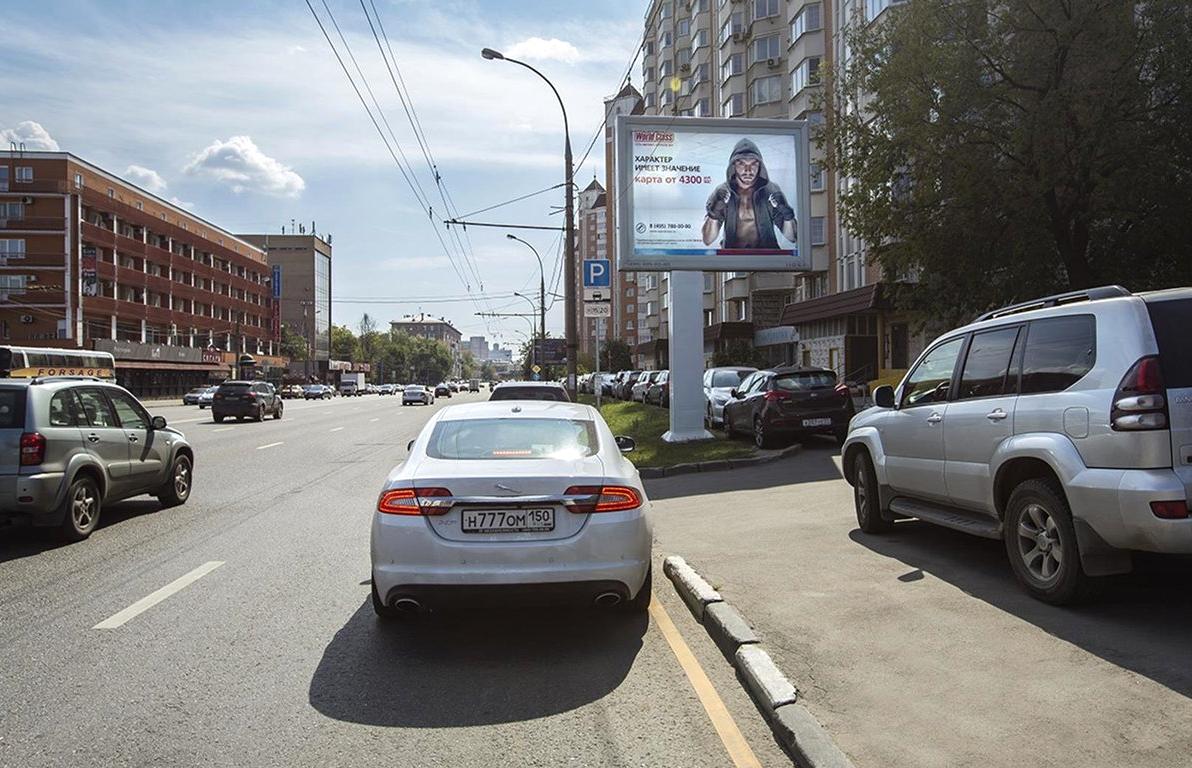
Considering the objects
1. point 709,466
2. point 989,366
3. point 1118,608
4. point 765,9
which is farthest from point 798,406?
point 765,9

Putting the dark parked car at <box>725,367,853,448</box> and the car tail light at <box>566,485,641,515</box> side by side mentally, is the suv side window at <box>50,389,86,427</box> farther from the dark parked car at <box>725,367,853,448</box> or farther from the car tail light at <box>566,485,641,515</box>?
the dark parked car at <box>725,367,853,448</box>

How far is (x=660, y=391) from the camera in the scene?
105ft

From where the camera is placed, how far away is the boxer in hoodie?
1769cm

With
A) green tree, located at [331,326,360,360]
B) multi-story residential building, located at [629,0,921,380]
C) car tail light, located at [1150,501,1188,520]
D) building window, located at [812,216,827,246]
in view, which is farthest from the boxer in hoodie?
green tree, located at [331,326,360,360]

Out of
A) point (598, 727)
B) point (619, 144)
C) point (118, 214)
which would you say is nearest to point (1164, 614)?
point (598, 727)

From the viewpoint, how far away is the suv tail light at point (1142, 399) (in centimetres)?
465

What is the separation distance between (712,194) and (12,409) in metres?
13.0

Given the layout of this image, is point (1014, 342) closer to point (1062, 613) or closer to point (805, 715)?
point (1062, 613)

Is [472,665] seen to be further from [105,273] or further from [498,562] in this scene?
[105,273]

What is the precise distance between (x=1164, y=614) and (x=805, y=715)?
8.76ft

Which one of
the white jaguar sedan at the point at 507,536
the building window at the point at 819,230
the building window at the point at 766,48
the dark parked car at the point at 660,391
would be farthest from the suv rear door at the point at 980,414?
the building window at the point at 766,48

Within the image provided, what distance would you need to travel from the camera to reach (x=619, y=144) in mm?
17469

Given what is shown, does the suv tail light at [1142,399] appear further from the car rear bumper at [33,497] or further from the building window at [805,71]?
the building window at [805,71]

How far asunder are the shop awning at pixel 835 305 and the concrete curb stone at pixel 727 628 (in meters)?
23.9
